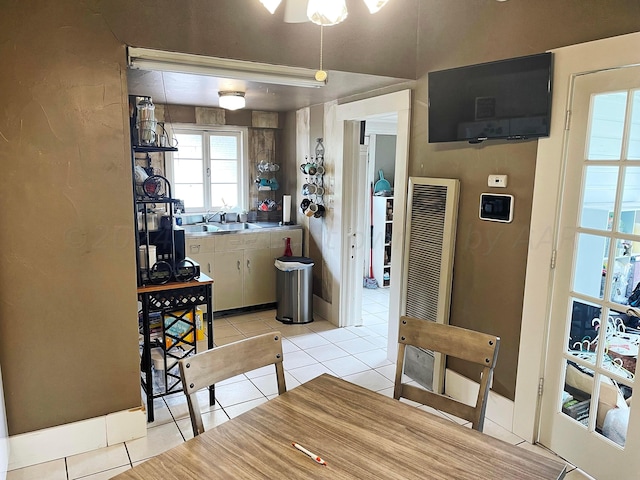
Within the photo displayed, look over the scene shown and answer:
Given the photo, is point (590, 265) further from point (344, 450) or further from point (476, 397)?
point (344, 450)

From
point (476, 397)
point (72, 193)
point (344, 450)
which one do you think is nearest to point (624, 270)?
point (476, 397)

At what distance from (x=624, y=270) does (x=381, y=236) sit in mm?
3750

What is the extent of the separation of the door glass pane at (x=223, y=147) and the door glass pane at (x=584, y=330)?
377 cm

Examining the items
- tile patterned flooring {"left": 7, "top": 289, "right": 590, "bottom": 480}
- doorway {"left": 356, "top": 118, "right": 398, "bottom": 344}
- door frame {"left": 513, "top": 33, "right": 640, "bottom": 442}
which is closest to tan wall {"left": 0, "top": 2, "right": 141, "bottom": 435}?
tile patterned flooring {"left": 7, "top": 289, "right": 590, "bottom": 480}

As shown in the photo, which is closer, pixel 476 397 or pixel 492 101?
pixel 492 101

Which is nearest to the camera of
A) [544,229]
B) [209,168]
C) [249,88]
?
[544,229]

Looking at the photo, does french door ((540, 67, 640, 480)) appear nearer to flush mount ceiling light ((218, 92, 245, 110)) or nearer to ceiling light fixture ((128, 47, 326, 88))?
ceiling light fixture ((128, 47, 326, 88))

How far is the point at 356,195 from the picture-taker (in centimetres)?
423

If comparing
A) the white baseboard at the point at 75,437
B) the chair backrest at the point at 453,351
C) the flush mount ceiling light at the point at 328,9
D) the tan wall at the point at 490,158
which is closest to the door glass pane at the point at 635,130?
the tan wall at the point at 490,158

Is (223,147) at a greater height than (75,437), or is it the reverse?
(223,147)

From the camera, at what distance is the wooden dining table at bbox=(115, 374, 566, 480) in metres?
1.25

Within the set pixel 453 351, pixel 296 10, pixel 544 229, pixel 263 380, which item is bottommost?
pixel 263 380

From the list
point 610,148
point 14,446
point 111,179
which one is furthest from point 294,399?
point 610,148

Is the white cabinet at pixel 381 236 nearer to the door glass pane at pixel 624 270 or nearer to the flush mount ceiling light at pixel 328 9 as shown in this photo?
the door glass pane at pixel 624 270
